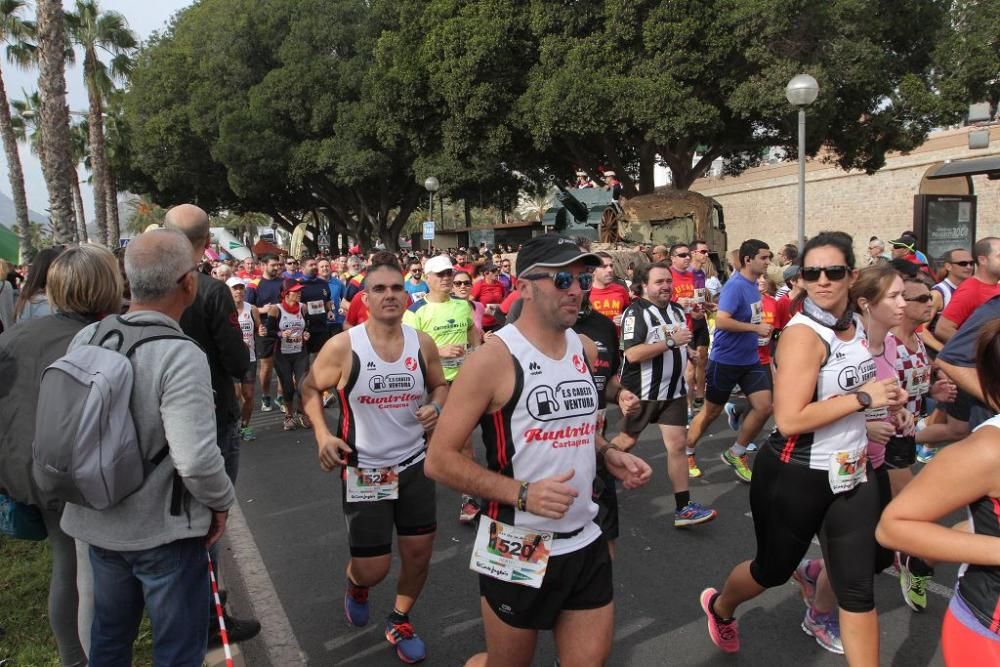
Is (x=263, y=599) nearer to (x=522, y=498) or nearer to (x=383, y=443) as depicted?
(x=383, y=443)

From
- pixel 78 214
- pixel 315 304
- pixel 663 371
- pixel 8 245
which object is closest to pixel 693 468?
pixel 663 371

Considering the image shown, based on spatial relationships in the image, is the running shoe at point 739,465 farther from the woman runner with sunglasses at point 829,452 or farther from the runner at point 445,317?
the woman runner with sunglasses at point 829,452

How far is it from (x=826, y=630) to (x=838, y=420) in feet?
4.24

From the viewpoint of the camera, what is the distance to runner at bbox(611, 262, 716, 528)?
520 centimetres

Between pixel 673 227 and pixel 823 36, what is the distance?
260 inches

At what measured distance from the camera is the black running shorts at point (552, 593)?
8.02 feet

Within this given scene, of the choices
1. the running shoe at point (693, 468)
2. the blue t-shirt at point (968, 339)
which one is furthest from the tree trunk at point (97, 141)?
the blue t-shirt at point (968, 339)

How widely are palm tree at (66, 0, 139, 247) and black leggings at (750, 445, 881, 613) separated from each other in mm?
26785

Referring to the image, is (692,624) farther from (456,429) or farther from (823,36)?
(823,36)

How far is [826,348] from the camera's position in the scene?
10.1 feet

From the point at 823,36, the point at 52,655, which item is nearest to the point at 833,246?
the point at 52,655

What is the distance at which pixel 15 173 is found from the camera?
22656 mm

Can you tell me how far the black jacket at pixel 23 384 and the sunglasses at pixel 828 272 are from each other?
2.99 metres

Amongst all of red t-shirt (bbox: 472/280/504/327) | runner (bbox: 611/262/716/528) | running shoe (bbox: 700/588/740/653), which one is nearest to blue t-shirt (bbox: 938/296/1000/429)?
runner (bbox: 611/262/716/528)
